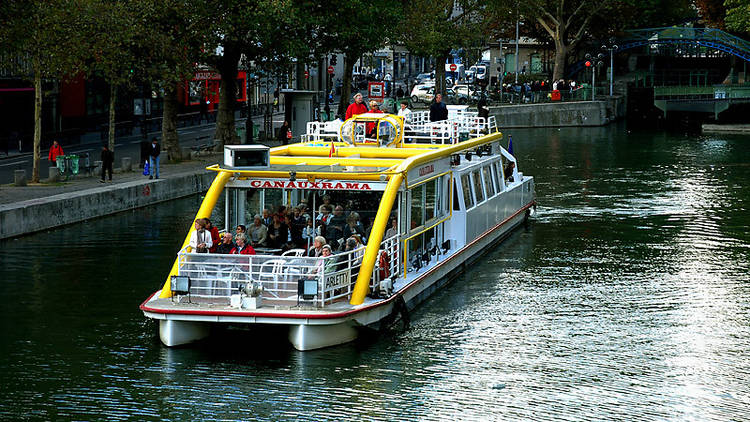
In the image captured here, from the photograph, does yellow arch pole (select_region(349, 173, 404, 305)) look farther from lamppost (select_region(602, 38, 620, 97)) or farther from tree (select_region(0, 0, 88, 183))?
lamppost (select_region(602, 38, 620, 97))

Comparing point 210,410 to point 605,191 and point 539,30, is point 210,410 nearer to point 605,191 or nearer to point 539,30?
point 605,191

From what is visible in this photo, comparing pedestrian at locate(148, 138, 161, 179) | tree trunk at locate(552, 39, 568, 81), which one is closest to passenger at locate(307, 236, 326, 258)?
pedestrian at locate(148, 138, 161, 179)

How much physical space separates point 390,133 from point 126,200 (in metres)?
16.3

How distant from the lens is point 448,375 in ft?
66.7

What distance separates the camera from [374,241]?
2248cm

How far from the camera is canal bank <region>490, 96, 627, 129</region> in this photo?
87.6 metres

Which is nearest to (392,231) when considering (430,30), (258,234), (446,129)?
(258,234)

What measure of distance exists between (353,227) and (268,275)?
3.51 m

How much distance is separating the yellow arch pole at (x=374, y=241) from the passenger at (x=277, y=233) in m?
2.05

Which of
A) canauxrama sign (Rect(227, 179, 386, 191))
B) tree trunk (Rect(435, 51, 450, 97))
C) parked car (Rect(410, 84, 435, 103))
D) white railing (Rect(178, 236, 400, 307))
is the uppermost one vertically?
tree trunk (Rect(435, 51, 450, 97))

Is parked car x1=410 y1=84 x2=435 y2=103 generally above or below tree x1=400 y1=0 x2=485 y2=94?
below

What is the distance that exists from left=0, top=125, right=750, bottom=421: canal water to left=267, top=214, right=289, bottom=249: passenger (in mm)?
2511

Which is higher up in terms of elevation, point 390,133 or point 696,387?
point 390,133

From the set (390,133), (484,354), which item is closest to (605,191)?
(390,133)
